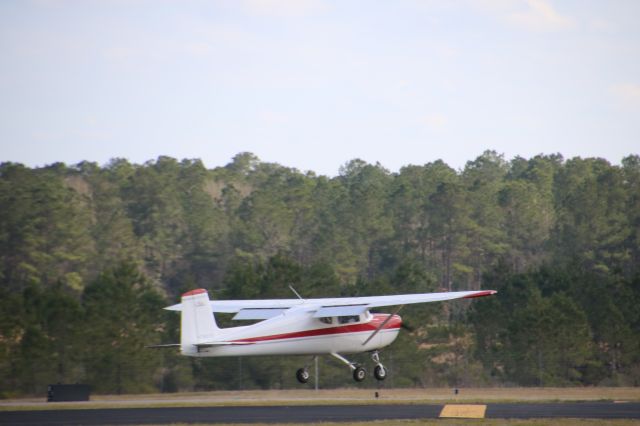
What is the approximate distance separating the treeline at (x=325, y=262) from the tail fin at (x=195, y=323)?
14.2 m

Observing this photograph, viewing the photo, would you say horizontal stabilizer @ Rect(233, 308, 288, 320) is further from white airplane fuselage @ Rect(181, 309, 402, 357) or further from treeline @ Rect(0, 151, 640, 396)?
treeline @ Rect(0, 151, 640, 396)

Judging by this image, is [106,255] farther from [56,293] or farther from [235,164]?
[235,164]

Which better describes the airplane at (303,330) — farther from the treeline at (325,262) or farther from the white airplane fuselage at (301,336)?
the treeline at (325,262)

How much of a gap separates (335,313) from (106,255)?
62.9 m

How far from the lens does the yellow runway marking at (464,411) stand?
1214 inches

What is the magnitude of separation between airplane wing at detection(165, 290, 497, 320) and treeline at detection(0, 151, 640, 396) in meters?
8.59

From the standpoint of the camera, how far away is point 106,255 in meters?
96.5

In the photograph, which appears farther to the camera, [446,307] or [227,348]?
[446,307]

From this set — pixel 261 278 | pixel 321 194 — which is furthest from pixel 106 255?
pixel 261 278

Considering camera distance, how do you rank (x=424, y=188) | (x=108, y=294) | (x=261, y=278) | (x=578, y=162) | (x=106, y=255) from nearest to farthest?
(x=108, y=294) < (x=261, y=278) < (x=106, y=255) < (x=424, y=188) < (x=578, y=162)

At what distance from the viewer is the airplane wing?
Answer: 36.8 metres

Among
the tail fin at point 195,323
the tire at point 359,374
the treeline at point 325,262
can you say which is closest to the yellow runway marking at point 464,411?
the tire at point 359,374

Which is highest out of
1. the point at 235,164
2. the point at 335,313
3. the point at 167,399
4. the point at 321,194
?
the point at 235,164

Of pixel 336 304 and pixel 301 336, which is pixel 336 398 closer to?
pixel 336 304
